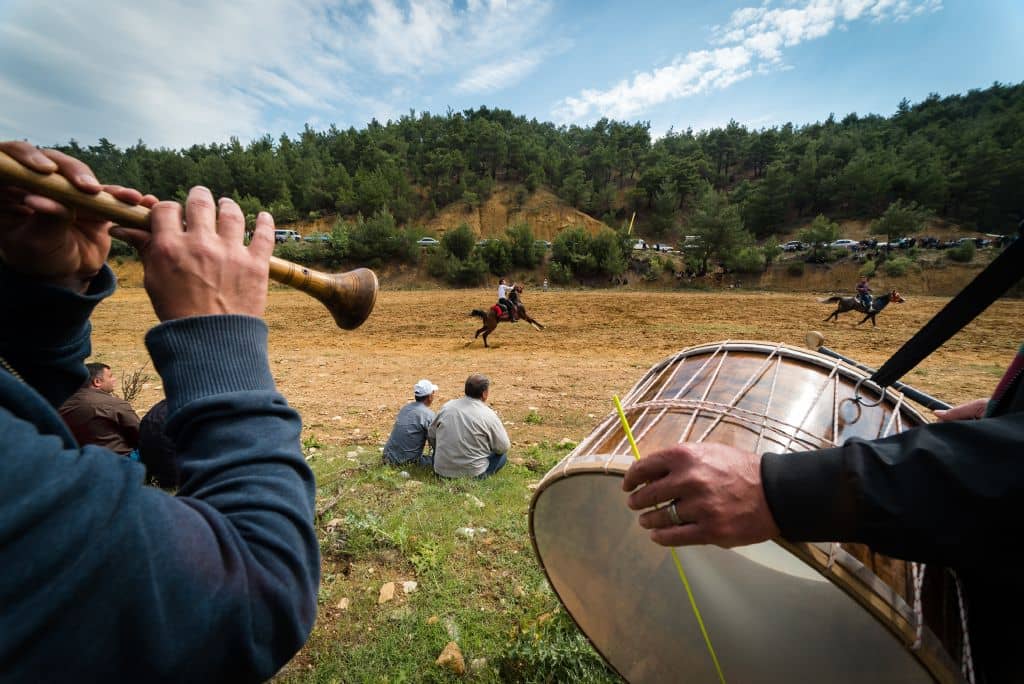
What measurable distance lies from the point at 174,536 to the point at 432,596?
97.7 inches

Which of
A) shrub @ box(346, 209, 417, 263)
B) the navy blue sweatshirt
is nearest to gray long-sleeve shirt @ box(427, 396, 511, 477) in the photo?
the navy blue sweatshirt

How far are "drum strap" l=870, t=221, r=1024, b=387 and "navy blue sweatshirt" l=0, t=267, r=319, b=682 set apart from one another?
72.9 inches

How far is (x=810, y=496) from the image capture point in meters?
1.06

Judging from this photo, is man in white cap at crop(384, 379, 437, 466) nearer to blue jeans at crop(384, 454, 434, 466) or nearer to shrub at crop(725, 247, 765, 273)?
blue jeans at crop(384, 454, 434, 466)

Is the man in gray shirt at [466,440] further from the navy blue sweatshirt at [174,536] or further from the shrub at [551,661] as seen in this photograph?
the navy blue sweatshirt at [174,536]

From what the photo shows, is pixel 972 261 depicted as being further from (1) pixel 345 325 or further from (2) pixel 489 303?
(1) pixel 345 325

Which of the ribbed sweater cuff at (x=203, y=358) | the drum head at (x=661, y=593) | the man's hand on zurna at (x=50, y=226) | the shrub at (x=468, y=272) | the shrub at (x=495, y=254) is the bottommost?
the shrub at (x=468, y=272)

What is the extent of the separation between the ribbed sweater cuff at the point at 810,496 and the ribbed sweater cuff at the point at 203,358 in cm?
123

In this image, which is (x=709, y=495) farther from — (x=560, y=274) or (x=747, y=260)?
(x=747, y=260)

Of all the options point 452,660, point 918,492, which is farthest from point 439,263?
point 918,492

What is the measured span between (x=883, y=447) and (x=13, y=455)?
63.1 inches

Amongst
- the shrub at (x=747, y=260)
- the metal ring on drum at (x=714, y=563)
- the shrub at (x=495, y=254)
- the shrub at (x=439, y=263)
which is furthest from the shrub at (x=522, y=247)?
the metal ring on drum at (x=714, y=563)

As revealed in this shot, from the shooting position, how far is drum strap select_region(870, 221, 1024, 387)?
1306mm

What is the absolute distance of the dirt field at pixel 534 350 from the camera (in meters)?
7.76
